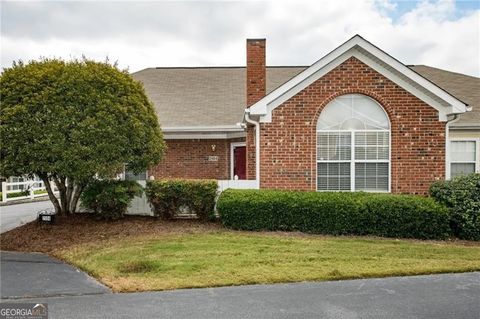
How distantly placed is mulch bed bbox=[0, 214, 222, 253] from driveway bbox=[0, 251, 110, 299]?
986 millimetres

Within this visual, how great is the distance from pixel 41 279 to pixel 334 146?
8.05 m

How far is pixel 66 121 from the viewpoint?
8.88 m

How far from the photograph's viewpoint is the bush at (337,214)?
29.4 feet

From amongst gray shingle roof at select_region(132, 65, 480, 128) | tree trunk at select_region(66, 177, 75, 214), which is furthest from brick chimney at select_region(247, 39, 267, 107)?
tree trunk at select_region(66, 177, 75, 214)

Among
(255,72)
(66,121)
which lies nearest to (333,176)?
(255,72)

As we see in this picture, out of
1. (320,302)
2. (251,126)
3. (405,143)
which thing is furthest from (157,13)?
(320,302)

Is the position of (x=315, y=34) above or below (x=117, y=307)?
above

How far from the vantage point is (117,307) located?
473 centimetres

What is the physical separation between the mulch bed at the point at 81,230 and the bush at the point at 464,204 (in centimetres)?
598

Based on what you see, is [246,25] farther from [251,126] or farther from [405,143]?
[405,143]

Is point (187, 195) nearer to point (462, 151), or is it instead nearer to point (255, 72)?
point (255, 72)

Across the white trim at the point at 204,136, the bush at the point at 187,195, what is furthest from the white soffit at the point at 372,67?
the white trim at the point at 204,136

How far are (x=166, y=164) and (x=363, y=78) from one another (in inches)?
328

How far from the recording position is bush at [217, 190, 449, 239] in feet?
29.4
